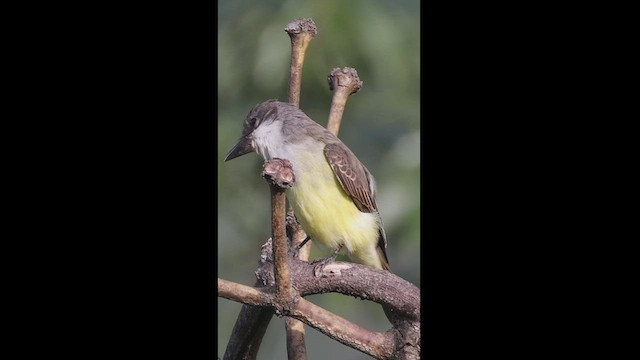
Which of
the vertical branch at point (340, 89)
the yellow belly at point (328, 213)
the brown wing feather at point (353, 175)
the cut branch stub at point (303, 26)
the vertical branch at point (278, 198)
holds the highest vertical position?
the cut branch stub at point (303, 26)

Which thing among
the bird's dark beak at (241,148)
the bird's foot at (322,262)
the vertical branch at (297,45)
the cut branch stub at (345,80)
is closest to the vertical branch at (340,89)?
the cut branch stub at (345,80)

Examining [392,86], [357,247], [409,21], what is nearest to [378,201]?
[357,247]

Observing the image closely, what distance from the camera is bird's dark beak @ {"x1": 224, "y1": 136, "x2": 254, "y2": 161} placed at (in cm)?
316

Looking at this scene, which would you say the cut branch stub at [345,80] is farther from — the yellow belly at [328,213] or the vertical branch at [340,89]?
the yellow belly at [328,213]

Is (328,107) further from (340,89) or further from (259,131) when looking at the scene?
(259,131)

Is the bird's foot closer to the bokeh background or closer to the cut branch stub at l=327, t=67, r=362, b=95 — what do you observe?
the bokeh background

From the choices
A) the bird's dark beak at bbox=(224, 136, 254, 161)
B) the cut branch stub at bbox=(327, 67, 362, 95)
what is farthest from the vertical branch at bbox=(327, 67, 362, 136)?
the bird's dark beak at bbox=(224, 136, 254, 161)

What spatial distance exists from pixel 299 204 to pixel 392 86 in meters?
0.46

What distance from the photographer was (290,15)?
315cm

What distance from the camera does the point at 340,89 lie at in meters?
3.17

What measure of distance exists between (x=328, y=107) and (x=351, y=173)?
215 millimetres

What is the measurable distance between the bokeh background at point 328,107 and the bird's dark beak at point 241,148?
2 cm

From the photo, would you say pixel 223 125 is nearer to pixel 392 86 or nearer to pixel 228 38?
pixel 228 38

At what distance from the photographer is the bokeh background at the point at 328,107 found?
3.08 metres
